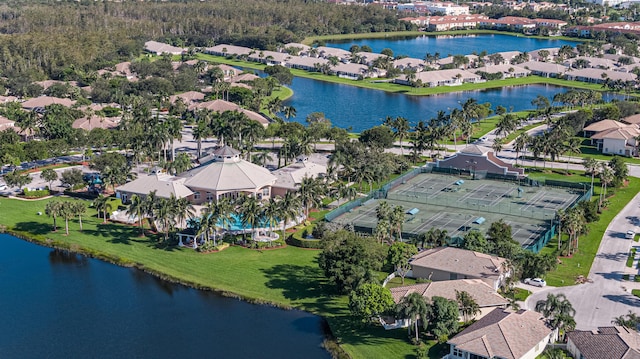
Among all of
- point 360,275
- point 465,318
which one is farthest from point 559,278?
point 360,275

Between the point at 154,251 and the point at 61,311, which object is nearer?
the point at 61,311

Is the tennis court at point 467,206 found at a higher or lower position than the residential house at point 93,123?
lower

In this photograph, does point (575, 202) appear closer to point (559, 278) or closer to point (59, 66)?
point (559, 278)

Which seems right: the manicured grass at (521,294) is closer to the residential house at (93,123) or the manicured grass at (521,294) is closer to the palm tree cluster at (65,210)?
the palm tree cluster at (65,210)

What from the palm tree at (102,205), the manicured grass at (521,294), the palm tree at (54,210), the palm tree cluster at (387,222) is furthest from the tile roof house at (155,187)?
the manicured grass at (521,294)

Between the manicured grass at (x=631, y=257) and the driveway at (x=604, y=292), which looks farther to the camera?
the manicured grass at (x=631, y=257)

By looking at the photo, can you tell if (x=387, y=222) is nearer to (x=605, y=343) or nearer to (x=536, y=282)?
(x=536, y=282)
